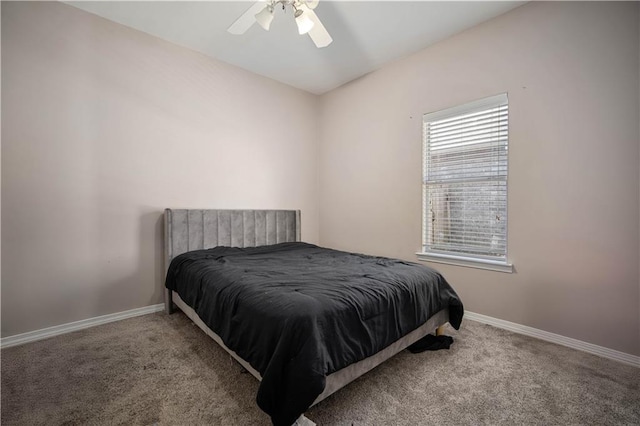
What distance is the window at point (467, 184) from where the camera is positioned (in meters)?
2.64

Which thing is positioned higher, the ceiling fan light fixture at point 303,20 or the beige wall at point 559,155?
the ceiling fan light fixture at point 303,20

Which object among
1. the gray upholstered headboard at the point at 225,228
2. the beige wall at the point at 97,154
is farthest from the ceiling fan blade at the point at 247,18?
the gray upholstered headboard at the point at 225,228

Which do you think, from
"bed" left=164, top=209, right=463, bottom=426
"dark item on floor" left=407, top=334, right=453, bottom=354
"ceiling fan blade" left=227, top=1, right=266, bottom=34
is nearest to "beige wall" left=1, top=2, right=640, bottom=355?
"bed" left=164, top=209, right=463, bottom=426

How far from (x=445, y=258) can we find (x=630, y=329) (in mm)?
1360

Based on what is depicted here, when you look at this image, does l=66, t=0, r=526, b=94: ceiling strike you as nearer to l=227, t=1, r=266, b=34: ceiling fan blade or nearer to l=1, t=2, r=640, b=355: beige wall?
l=1, t=2, r=640, b=355: beige wall

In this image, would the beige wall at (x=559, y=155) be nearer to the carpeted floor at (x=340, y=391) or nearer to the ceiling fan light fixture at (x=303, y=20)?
the carpeted floor at (x=340, y=391)

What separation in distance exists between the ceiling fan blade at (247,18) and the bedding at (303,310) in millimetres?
1931

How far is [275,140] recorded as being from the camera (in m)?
3.97

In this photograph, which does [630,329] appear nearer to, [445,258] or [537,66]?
[445,258]

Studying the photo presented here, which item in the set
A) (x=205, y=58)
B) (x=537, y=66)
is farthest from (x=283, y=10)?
(x=537, y=66)

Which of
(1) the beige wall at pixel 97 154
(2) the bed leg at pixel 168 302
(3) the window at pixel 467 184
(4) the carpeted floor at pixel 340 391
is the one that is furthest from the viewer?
(2) the bed leg at pixel 168 302

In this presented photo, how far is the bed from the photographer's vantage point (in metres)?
1.29

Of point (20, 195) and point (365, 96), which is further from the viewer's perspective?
point (365, 96)

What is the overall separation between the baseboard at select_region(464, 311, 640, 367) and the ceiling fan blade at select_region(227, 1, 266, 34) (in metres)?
3.27
